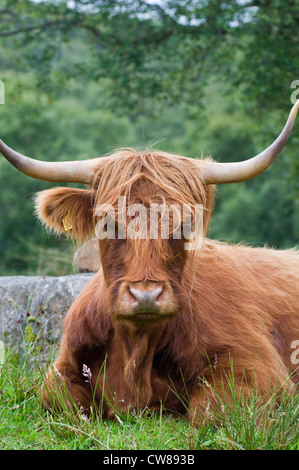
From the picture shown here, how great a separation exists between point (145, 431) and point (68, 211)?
4.70 ft

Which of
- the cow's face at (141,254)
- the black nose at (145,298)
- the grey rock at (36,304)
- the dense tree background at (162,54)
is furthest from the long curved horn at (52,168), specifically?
the dense tree background at (162,54)

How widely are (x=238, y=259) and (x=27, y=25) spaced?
8152 mm

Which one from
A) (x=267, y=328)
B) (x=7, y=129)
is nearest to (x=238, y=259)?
(x=267, y=328)

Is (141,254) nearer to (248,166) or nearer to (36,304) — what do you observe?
(248,166)

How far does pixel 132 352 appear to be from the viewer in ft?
12.6

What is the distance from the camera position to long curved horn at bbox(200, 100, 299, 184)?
359cm

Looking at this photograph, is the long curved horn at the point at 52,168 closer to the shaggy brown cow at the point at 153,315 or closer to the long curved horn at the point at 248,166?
the shaggy brown cow at the point at 153,315

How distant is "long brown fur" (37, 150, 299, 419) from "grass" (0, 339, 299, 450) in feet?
0.49

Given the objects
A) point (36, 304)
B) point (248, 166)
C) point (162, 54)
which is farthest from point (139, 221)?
point (162, 54)

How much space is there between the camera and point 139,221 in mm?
3502

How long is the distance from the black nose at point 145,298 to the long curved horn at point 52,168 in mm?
904

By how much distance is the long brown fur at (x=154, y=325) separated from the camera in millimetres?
3582

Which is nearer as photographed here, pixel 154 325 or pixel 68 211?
pixel 154 325

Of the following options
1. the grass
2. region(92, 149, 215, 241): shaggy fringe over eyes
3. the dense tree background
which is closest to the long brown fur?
region(92, 149, 215, 241): shaggy fringe over eyes
